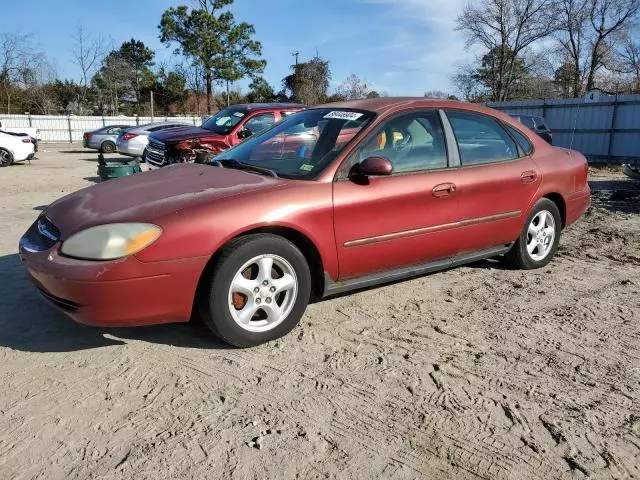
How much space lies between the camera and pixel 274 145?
4.40 m

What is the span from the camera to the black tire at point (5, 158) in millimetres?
16542

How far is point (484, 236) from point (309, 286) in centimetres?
180

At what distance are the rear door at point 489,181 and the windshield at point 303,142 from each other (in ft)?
3.11

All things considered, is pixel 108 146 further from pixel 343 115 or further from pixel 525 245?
pixel 525 245

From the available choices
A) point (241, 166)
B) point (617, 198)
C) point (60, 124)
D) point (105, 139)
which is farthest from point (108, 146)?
point (241, 166)

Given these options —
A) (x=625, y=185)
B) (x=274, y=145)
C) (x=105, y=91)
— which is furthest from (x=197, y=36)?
(x=274, y=145)

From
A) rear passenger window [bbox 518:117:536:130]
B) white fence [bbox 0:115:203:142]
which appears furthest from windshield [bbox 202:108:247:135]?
white fence [bbox 0:115:203:142]

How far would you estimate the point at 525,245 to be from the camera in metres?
5.00

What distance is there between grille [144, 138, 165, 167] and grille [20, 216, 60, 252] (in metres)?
6.26

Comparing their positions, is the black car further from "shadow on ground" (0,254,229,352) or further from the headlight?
the headlight

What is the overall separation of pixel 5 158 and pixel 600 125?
20.6 m

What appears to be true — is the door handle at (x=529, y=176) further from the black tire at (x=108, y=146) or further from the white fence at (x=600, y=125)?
the black tire at (x=108, y=146)

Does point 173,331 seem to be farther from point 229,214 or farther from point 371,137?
A: point 371,137

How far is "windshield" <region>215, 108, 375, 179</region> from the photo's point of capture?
386 cm
